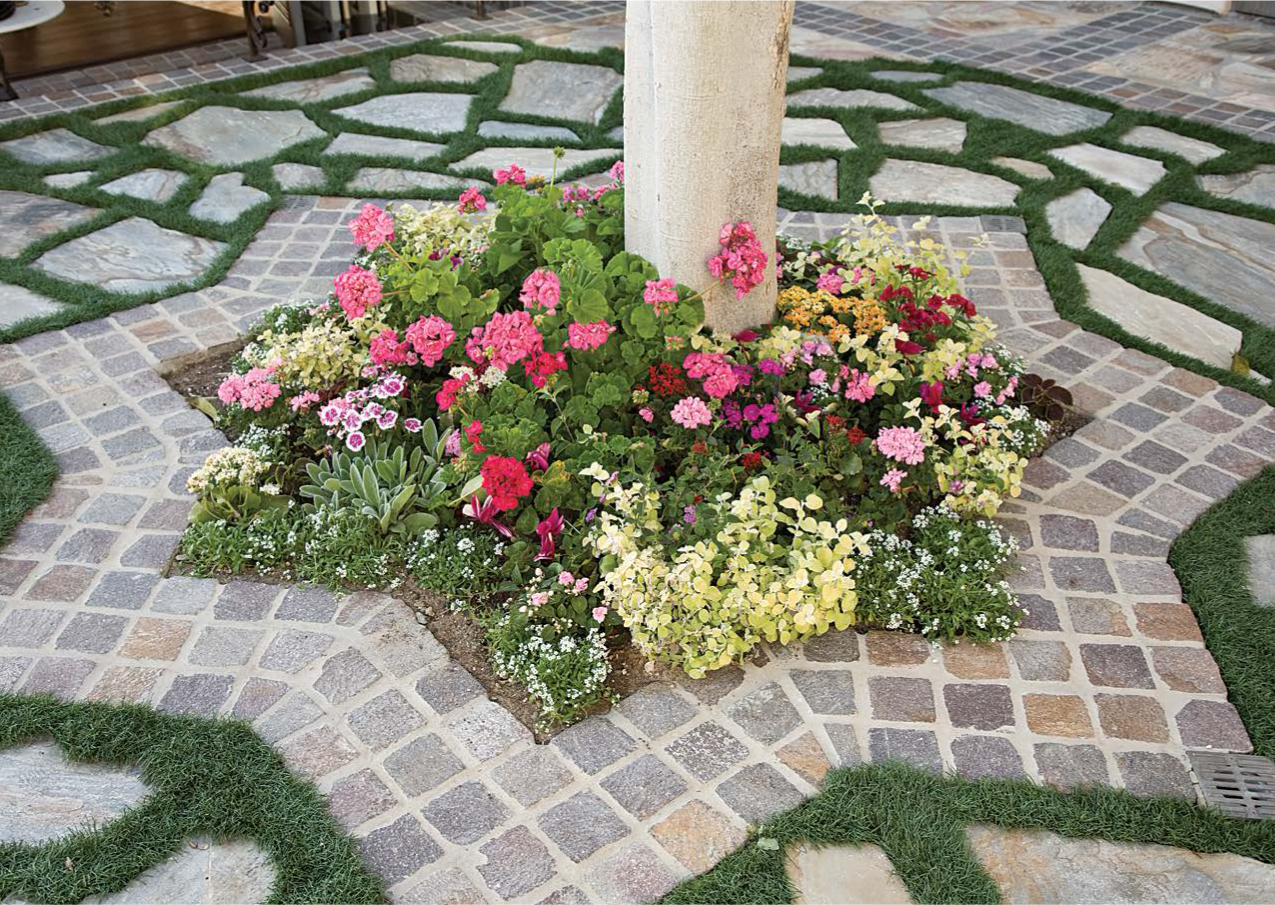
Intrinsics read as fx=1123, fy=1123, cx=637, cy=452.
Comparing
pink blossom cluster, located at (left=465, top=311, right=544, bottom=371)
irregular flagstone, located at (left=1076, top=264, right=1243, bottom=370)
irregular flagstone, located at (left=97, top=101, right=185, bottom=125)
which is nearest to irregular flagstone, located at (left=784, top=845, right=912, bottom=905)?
pink blossom cluster, located at (left=465, top=311, right=544, bottom=371)

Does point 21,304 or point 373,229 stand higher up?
point 373,229

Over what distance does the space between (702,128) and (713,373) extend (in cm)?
74

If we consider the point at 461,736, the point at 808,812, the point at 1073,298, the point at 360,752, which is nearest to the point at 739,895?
the point at 808,812

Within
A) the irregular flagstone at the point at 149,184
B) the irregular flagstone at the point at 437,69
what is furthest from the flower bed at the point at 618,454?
the irregular flagstone at the point at 437,69

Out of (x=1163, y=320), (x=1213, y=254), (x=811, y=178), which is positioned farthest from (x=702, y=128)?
(x=1213, y=254)

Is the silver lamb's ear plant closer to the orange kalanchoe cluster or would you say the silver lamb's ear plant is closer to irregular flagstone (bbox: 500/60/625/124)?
the orange kalanchoe cluster

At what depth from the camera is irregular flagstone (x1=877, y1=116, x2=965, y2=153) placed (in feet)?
20.3

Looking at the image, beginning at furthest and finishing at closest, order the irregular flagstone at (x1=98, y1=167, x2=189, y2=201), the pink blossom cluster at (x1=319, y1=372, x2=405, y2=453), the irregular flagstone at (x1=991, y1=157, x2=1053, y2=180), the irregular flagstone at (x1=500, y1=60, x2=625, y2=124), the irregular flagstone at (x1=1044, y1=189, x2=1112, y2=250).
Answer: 1. the irregular flagstone at (x1=500, y1=60, x2=625, y2=124)
2. the irregular flagstone at (x1=991, y1=157, x2=1053, y2=180)
3. the irregular flagstone at (x1=98, y1=167, x2=189, y2=201)
4. the irregular flagstone at (x1=1044, y1=189, x2=1112, y2=250)
5. the pink blossom cluster at (x1=319, y1=372, x2=405, y2=453)

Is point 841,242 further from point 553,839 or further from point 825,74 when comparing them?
point 825,74

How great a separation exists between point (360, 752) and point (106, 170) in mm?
4205

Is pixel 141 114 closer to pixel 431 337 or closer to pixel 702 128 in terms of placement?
pixel 431 337

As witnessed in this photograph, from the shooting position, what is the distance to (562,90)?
6797mm

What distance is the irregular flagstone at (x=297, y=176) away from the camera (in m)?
5.75

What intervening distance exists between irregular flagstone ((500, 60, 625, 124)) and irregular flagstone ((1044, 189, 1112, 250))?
101 inches
